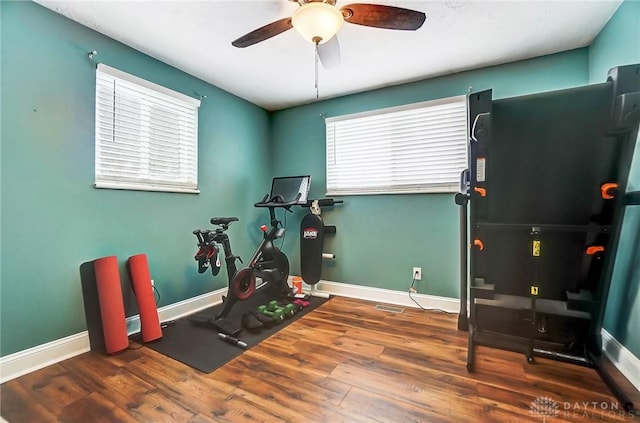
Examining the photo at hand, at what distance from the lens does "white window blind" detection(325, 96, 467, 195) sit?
2729 mm

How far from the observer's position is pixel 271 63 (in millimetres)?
2551

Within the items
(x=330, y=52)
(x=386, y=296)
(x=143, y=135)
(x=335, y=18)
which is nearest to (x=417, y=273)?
(x=386, y=296)

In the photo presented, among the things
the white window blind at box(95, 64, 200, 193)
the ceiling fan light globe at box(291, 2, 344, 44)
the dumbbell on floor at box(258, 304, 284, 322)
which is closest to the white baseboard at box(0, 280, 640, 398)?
the dumbbell on floor at box(258, 304, 284, 322)

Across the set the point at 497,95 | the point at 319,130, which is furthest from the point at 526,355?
the point at 319,130

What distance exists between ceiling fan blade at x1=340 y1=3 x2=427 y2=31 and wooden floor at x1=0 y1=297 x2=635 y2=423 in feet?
6.74

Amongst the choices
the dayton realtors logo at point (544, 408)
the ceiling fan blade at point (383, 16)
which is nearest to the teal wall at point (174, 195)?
the dayton realtors logo at point (544, 408)

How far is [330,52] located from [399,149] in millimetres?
1406

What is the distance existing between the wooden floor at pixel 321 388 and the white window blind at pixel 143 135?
136 cm

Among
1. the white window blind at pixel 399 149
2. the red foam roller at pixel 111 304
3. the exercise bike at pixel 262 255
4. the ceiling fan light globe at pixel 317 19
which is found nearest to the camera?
the ceiling fan light globe at pixel 317 19

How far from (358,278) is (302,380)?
1695 millimetres

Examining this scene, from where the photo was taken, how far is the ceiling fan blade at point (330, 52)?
180 centimetres

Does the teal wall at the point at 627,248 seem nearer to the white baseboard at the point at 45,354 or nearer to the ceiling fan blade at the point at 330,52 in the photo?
the ceiling fan blade at the point at 330,52

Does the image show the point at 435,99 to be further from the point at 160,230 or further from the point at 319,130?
the point at 160,230

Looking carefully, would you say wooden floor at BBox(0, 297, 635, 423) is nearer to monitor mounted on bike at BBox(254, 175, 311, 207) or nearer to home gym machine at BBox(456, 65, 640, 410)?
home gym machine at BBox(456, 65, 640, 410)
